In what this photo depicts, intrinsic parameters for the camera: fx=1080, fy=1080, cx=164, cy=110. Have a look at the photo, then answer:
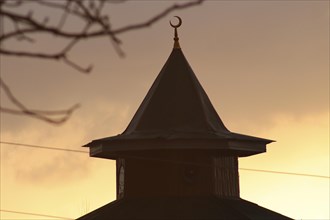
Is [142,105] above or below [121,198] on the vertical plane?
above

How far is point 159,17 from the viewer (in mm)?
5461

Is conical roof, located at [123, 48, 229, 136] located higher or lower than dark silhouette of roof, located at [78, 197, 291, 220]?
higher

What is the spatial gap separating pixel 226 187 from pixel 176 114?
81.2 inches

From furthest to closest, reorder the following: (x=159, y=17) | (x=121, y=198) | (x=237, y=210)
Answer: (x=121, y=198) → (x=237, y=210) → (x=159, y=17)

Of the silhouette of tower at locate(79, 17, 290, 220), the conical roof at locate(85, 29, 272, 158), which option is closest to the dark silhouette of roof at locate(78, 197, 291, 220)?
the silhouette of tower at locate(79, 17, 290, 220)

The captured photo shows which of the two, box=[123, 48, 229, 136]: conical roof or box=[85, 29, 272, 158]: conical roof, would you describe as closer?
box=[85, 29, 272, 158]: conical roof

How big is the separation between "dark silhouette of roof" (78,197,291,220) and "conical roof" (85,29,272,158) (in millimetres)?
1163

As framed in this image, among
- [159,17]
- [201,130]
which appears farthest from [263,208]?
[159,17]

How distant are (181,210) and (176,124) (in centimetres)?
225

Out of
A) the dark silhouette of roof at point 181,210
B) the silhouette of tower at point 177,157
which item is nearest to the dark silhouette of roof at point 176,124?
the silhouette of tower at point 177,157

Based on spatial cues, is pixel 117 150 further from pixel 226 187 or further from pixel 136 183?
pixel 226 187

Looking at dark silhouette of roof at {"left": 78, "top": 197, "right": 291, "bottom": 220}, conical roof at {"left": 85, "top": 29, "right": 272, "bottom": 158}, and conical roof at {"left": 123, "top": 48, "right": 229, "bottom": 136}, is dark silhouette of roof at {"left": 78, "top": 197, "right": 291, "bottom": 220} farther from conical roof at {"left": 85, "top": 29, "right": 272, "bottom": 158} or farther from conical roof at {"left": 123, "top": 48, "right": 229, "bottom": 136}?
conical roof at {"left": 123, "top": 48, "right": 229, "bottom": 136}

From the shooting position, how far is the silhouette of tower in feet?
76.0

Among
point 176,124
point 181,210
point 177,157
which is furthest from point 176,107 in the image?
point 181,210
